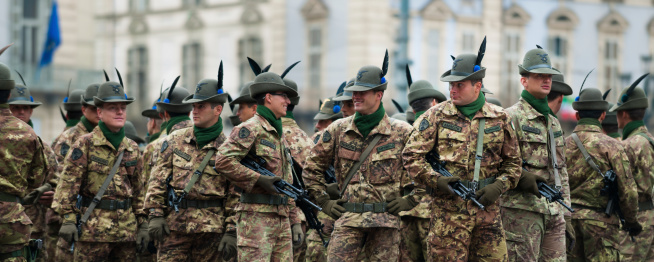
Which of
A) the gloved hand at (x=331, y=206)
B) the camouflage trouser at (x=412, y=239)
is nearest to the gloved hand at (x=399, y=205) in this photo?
the gloved hand at (x=331, y=206)

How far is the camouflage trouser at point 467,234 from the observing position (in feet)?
28.0

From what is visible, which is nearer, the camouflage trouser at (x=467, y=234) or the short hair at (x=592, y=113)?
the camouflage trouser at (x=467, y=234)

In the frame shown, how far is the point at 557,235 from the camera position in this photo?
31.4 feet

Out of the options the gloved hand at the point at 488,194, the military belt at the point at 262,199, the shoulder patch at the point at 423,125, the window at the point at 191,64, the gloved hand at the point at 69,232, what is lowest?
the gloved hand at the point at 69,232

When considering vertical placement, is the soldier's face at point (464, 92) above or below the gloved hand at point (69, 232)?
above

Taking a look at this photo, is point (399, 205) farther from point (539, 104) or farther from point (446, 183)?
point (539, 104)

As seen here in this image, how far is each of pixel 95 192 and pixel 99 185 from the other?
82mm

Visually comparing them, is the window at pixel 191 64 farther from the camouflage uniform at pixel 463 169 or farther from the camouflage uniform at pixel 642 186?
the camouflage uniform at pixel 463 169

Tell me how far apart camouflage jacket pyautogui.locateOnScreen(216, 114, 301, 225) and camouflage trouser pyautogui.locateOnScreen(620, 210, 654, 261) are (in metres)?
4.63

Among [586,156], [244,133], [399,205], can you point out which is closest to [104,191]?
[244,133]

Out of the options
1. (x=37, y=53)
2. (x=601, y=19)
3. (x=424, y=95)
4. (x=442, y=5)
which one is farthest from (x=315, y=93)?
(x=424, y=95)

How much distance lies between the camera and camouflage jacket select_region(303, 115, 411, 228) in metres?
9.15

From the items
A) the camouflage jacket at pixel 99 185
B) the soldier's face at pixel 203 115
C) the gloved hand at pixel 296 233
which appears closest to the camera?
the gloved hand at pixel 296 233

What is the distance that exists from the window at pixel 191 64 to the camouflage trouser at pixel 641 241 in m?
28.3
